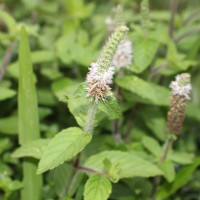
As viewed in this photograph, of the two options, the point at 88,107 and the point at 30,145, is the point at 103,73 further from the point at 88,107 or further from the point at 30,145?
the point at 30,145

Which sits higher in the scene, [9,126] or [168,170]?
[9,126]

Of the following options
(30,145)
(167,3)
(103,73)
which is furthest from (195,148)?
(167,3)

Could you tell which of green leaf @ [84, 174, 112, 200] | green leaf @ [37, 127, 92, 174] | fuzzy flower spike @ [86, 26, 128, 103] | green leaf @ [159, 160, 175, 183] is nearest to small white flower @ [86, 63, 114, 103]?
fuzzy flower spike @ [86, 26, 128, 103]

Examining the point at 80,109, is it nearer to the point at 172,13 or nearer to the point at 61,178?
the point at 61,178

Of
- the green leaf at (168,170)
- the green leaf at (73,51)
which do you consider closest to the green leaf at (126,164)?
the green leaf at (168,170)

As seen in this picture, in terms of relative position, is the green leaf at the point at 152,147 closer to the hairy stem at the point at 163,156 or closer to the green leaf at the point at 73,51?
the hairy stem at the point at 163,156

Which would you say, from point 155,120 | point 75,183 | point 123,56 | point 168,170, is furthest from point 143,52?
point 75,183
